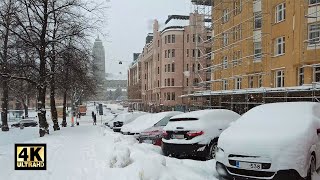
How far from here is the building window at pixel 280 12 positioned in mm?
26203

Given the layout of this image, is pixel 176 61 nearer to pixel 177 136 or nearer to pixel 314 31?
pixel 314 31

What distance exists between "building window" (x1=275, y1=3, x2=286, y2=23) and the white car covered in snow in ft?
66.8

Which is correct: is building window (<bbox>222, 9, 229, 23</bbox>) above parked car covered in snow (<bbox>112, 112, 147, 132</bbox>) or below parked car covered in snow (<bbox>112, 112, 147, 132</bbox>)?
above

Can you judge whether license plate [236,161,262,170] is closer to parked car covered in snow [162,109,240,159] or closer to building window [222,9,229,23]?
parked car covered in snow [162,109,240,159]

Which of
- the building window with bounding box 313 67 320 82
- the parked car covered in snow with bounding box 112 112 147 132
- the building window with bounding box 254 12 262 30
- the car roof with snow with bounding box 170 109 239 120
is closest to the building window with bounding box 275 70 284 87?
the building window with bounding box 313 67 320 82

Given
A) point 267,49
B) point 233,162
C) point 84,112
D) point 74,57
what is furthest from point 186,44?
point 233,162

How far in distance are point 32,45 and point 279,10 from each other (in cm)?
1796

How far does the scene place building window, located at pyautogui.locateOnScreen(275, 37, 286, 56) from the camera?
Answer: 26.2 m

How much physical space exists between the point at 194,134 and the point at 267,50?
784 inches

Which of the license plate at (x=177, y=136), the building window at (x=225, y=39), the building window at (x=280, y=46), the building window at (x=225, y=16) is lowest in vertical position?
the license plate at (x=177, y=136)

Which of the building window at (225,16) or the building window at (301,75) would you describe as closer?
the building window at (301,75)

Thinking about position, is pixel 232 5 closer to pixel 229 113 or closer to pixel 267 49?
pixel 267 49

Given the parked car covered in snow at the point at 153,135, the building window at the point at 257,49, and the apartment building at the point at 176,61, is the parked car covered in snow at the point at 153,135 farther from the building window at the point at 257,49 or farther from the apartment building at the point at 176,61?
the apartment building at the point at 176,61

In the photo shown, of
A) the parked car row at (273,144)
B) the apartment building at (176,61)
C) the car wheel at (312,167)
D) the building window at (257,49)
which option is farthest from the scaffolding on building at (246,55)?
the apartment building at (176,61)
